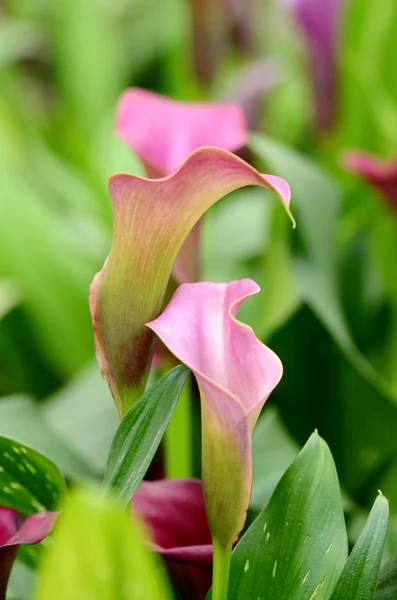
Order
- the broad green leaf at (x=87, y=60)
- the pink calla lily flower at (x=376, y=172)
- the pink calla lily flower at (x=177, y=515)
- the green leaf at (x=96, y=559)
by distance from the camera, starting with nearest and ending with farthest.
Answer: the green leaf at (x=96, y=559) → the pink calla lily flower at (x=177, y=515) → the pink calla lily flower at (x=376, y=172) → the broad green leaf at (x=87, y=60)

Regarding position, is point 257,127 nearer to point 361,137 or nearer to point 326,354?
point 361,137

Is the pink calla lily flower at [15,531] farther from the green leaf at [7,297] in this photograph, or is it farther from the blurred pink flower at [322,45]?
the blurred pink flower at [322,45]

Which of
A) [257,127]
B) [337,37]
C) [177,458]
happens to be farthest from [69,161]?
[177,458]

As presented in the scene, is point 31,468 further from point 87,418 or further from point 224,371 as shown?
point 87,418

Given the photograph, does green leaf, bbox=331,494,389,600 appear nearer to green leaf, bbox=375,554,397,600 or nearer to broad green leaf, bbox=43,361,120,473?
green leaf, bbox=375,554,397,600

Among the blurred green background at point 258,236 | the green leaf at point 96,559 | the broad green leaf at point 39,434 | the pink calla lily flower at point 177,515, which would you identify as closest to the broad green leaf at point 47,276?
the blurred green background at point 258,236

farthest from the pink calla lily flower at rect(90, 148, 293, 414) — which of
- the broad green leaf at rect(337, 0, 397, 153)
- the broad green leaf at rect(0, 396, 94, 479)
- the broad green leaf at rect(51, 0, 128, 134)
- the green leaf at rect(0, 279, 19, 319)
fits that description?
the broad green leaf at rect(51, 0, 128, 134)

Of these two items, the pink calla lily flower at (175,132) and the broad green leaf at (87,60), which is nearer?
the pink calla lily flower at (175,132)

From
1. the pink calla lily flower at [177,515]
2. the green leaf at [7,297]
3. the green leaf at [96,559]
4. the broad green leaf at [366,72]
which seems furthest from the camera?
the broad green leaf at [366,72]
